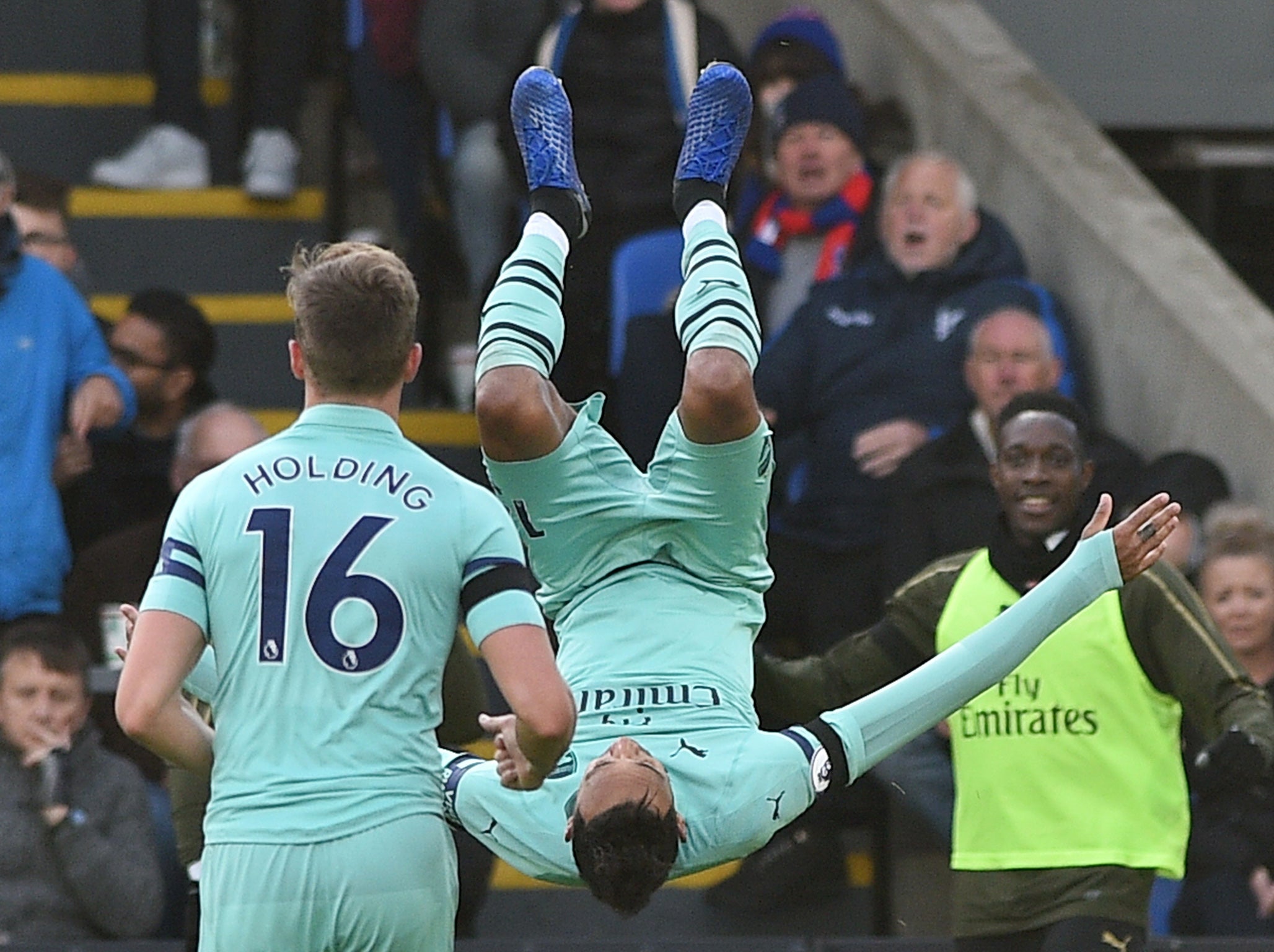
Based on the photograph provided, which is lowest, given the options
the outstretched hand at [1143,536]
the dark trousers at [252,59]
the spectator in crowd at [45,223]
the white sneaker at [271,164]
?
the outstretched hand at [1143,536]

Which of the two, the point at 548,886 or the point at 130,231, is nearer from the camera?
the point at 548,886

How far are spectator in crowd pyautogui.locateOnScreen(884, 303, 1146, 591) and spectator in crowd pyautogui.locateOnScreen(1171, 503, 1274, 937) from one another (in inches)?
17.5

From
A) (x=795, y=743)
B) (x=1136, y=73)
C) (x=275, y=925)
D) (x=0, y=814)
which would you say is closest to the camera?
(x=275, y=925)

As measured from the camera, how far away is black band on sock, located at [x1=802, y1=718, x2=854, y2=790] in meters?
5.57

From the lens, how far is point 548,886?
8.27 metres

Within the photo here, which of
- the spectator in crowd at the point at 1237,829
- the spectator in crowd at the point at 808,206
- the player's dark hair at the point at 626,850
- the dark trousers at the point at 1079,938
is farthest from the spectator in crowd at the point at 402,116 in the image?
the player's dark hair at the point at 626,850

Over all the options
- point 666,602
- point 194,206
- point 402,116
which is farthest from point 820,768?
point 194,206

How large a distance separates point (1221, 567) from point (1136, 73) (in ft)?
15.0

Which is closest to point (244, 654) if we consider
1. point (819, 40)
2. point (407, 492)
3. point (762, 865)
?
point (407, 492)

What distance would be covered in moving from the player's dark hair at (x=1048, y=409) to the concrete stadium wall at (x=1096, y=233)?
1994 mm

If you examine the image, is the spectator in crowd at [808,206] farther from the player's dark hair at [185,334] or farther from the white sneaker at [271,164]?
the white sneaker at [271,164]

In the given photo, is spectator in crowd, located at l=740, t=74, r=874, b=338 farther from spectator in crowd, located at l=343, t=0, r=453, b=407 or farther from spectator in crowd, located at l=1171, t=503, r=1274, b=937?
spectator in crowd, located at l=1171, t=503, r=1274, b=937

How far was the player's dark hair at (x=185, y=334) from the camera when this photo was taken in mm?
8648

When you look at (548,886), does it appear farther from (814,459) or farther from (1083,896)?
(1083,896)
